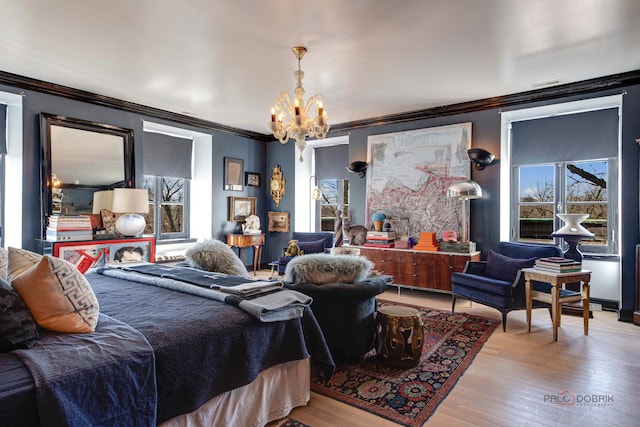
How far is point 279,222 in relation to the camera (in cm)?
727

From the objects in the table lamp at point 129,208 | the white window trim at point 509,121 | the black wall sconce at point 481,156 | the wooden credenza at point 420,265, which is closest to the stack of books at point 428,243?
the wooden credenza at point 420,265

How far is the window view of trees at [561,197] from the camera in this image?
4.83m

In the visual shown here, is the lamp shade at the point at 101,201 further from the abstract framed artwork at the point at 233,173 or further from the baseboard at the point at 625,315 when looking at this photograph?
the baseboard at the point at 625,315

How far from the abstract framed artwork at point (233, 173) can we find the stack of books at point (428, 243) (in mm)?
3509

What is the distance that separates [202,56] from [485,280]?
3.76 metres

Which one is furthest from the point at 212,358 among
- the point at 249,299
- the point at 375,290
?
the point at 375,290

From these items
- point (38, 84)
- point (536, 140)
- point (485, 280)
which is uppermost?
point (38, 84)

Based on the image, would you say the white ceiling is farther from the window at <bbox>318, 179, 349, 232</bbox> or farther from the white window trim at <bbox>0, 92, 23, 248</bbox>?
the window at <bbox>318, 179, 349, 232</bbox>

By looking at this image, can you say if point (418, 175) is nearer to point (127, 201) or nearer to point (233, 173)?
point (233, 173)

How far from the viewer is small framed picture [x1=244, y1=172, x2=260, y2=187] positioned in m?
7.15

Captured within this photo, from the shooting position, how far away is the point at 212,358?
178 cm

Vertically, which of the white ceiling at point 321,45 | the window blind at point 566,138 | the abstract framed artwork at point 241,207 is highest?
the white ceiling at point 321,45

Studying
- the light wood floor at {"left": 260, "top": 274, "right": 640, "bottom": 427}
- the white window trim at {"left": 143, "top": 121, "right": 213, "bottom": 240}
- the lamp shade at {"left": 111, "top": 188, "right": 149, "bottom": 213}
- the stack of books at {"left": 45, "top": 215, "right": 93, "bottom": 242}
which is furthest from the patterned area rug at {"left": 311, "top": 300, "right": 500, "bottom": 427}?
the white window trim at {"left": 143, "top": 121, "right": 213, "bottom": 240}

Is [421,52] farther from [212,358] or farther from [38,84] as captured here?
[38,84]
